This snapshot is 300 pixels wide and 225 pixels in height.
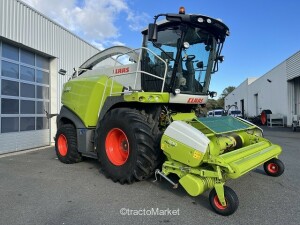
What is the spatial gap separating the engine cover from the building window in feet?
22.6

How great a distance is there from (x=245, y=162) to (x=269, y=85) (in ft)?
92.1

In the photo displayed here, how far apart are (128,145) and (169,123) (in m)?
0.95

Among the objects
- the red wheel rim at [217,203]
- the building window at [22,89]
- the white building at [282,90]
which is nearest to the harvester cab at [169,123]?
the red wheel rim at [217,203]

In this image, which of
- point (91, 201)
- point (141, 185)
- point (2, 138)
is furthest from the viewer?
point (2, 138)

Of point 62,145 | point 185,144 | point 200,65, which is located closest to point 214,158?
point 185,144

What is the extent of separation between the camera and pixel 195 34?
5703mm

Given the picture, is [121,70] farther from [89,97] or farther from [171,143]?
[171,143]

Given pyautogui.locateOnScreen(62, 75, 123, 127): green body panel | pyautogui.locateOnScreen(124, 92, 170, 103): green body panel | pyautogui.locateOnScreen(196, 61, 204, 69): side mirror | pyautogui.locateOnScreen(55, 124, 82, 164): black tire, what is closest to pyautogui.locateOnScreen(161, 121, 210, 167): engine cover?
pyautogui.locateOnScreen(124, 92, 170, 103): green body panel

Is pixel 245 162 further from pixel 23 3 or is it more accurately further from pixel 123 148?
pixel 23 3

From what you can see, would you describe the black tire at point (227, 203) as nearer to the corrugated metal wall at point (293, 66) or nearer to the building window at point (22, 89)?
the building window at point (22, 89)

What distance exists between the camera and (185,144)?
4281 millimetres

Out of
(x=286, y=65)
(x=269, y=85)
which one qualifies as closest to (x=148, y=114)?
(x=286, y=65)

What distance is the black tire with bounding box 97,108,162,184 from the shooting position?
488 centimetres

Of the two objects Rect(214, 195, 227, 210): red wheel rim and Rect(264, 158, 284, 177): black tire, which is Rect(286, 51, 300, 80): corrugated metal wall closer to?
Rect(264, 158, 284, 177): black tire
